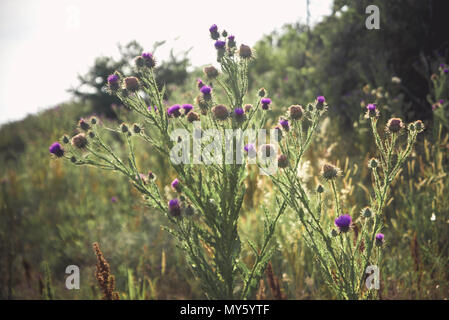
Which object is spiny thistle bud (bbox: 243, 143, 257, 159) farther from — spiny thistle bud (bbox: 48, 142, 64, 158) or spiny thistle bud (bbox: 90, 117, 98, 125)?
spiny thistle bud (bbox: 48, 142, 64, 158)

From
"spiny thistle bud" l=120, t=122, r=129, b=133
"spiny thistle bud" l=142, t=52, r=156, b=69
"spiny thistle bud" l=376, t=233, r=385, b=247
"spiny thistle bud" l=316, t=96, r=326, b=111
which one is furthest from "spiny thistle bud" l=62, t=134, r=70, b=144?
"spiny thistle bud" l=376, t=233, r=385, b=247

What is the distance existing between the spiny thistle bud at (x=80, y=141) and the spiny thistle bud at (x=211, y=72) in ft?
1.97

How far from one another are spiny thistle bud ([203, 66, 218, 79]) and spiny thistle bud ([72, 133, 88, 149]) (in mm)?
601

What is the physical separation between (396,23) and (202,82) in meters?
3.47

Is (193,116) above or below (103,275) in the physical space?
above

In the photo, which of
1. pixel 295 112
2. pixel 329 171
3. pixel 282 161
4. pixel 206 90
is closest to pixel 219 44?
pixel 206 90

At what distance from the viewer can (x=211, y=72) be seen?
1436 millimetres

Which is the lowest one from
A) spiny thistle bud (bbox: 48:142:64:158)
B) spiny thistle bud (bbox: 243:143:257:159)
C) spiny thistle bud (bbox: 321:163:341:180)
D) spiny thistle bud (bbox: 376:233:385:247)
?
spiny thistle bud (bbox: 376:233:385:247)

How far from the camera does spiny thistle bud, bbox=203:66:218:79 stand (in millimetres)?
1433

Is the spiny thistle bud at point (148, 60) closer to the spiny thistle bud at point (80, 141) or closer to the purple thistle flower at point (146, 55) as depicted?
the purple thistle flower at point (146, 55)

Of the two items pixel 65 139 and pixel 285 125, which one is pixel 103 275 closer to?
pixel 65 139

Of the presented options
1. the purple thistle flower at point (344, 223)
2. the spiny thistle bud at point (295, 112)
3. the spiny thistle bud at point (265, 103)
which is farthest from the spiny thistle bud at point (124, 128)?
the purple thistle flower at point (344, 223)

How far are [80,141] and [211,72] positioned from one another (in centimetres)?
65
